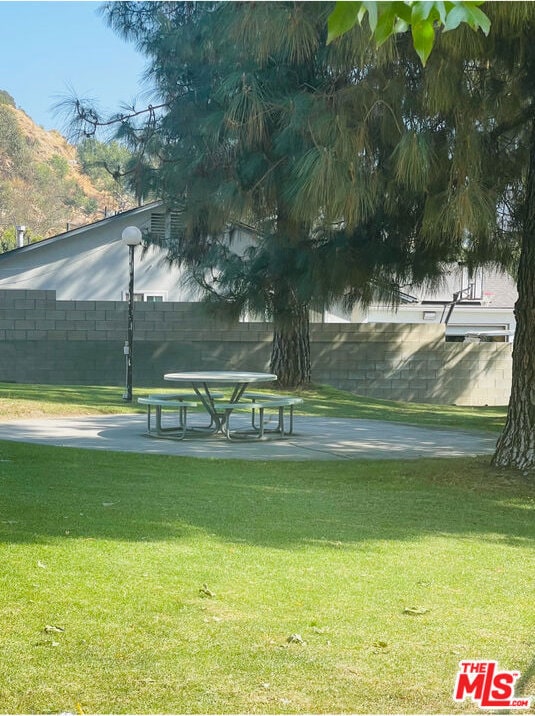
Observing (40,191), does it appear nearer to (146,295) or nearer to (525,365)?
(146,295)

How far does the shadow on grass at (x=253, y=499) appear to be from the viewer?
7520 millimetres

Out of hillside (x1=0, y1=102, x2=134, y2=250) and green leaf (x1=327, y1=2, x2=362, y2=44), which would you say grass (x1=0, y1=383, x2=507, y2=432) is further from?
hillside (x1=0, y1=102, x2=134, y2=250)

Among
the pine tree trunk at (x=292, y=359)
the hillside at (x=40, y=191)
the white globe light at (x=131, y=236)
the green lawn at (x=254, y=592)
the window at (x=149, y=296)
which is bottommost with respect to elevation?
the green lawn at (x=254, y=592)

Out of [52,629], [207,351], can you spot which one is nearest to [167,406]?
[52,629]

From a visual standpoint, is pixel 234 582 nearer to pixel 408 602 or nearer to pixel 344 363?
pixel 408 602

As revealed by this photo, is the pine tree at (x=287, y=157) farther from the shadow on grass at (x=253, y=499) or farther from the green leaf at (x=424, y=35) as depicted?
the green leaf at (x=424, y=35)

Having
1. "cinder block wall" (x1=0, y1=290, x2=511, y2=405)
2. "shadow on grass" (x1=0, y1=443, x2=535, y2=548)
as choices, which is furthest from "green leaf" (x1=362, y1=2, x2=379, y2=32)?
"cinder block wall" (x1=0, y1=290, x2=511, y2=405)

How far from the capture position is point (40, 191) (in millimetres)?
90625

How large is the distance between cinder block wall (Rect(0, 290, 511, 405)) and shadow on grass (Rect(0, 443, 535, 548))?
473 inches

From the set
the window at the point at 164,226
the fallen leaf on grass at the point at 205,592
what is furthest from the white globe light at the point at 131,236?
the fallen leaf on grass at the point at 205,592

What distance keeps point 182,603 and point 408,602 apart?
124cm

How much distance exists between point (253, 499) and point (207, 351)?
15.8 metres

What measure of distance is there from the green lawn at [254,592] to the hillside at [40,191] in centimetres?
5546

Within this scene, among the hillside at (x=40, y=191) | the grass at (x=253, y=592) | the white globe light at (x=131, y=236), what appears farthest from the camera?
the hillside at (x=40, y=191)
